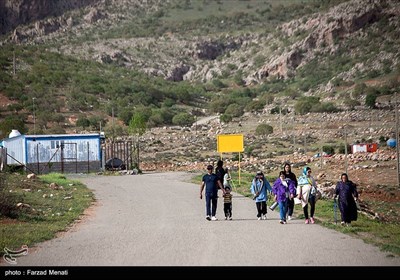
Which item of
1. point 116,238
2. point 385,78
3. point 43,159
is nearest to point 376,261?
point 116,238

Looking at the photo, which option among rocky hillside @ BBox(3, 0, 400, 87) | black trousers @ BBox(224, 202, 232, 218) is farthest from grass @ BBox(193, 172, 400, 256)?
rocky hillside @ BBox(3, 0, 400, 87)

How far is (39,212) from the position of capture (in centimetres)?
2155

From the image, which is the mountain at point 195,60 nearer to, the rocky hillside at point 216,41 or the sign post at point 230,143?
the rocky hillside at point 216,41

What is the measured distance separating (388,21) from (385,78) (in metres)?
26.2

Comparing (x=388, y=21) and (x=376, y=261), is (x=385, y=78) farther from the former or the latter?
(x=376, y=261)

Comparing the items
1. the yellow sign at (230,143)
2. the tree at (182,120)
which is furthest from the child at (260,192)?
the tree at (182,120)

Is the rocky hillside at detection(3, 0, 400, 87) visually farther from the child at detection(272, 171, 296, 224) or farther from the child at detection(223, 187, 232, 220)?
the child at detection(272, 171, 296, 224)

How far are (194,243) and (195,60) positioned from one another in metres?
144

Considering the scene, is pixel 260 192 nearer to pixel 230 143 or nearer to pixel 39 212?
pixel 39 212

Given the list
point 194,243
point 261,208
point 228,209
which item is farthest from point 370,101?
point 194,243

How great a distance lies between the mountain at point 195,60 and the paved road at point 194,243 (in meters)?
63.0

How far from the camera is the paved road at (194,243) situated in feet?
40.7

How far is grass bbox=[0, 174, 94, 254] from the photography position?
15.9 m

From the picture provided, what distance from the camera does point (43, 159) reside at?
50562mm
